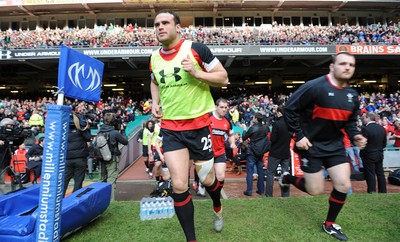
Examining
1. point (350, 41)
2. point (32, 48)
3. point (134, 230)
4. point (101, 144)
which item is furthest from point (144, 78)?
point (134, 230)

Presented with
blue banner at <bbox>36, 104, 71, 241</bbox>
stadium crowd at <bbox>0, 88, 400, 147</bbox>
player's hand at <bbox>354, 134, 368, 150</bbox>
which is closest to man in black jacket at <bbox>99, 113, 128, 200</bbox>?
blue banner at <bbox>36, 104, 71, 241</bbox>

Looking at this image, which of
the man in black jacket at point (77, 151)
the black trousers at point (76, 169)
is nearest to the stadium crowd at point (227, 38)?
the man in black jacket at point (77, 151)

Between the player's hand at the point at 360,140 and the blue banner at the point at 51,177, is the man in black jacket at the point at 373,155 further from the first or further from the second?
the blue banner at the point at 51,177

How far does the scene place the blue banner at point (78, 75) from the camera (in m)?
2.83

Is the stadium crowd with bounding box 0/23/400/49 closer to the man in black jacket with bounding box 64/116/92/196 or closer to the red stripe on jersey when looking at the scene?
the man in black jacket with bounding box 64/116/92/196

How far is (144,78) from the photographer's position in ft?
100

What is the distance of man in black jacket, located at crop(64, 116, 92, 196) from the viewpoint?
5.45m

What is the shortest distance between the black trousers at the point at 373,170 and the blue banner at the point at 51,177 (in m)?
6.52

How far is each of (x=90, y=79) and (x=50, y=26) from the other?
32218mm

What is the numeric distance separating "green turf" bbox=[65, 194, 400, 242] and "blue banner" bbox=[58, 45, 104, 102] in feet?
5.66

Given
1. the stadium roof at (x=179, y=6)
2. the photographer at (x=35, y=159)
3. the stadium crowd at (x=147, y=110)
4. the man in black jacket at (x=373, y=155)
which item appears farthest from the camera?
the stadium roof at (x=179, y=6)

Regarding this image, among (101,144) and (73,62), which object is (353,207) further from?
(101,144)

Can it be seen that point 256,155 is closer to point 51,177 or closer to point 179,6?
point 51,177

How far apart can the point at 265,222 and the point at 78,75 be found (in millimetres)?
2881
